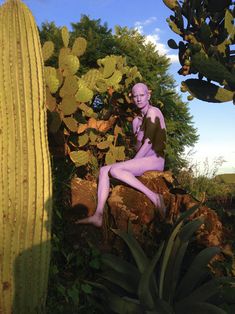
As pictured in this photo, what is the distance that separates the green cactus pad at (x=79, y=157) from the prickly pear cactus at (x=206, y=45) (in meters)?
2.26

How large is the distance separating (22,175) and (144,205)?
155 cm

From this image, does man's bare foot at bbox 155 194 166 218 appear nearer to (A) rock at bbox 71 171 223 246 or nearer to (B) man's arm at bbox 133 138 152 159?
(A) rock at bbox 71 171 223 246

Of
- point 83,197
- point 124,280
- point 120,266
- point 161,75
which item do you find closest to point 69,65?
point 83,197

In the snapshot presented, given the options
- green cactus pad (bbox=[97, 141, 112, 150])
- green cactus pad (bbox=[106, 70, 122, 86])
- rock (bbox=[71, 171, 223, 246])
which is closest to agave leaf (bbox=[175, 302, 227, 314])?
rock (bbox=[71, 171, 223, 246])

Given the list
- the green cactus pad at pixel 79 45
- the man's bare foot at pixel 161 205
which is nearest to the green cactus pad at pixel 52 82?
the green cactus pad at pixel 79 45

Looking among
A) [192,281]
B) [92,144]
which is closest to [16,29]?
[92,144]

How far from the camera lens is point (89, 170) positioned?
211 inches

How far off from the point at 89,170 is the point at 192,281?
212 centimetres

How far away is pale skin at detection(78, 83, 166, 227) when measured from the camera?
14.4 ft

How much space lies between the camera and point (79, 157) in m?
4.77

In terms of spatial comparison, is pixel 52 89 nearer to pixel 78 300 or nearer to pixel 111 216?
pixel 111 216

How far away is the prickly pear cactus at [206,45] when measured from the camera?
2.07 metres

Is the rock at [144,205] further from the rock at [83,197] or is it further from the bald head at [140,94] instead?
the bald head at [140,94]

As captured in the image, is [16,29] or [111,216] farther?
[111,216]
